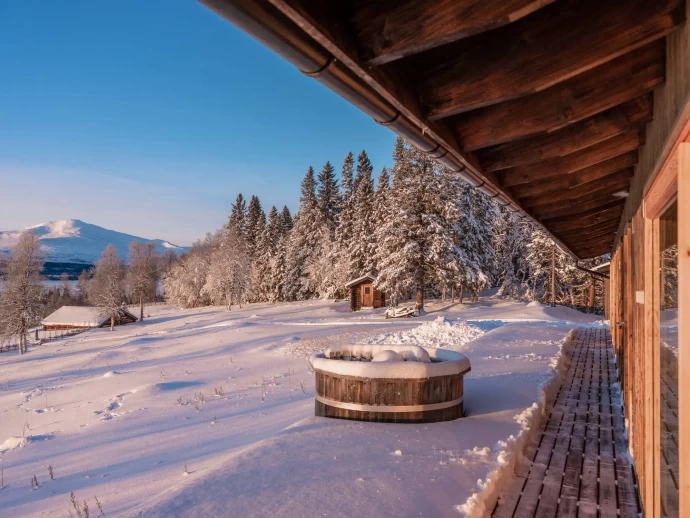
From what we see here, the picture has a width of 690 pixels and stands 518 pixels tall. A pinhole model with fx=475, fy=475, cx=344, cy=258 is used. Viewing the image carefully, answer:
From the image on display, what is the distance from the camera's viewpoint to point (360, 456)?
14.0 feet

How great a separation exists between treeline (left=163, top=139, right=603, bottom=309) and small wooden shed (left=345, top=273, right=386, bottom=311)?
1.31 m

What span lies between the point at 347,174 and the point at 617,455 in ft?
140

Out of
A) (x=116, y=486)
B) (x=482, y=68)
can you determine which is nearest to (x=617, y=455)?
(x=482, y=68)

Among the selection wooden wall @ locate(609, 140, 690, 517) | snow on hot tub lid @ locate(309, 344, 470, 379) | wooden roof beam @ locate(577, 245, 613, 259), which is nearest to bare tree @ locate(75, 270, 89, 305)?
wooden roof beam @ locate(577, 245, 613, 259)

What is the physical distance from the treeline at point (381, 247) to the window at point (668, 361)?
25.1 m

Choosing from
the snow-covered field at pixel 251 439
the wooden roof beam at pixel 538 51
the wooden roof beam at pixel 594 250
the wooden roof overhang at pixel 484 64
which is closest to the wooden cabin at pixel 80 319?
the snow-covered field at pixel 251 439

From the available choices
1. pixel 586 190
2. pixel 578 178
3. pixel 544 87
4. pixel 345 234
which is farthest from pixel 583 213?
pixel 345 234

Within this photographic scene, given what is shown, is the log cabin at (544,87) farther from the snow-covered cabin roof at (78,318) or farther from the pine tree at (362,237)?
the snow-covered cabin roof at (78,318)

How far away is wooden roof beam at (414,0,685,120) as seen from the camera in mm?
2184

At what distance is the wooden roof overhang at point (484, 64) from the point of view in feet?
5.89

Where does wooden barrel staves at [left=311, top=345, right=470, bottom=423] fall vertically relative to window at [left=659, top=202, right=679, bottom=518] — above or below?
below

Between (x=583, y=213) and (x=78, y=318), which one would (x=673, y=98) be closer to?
(x=583, y=213)

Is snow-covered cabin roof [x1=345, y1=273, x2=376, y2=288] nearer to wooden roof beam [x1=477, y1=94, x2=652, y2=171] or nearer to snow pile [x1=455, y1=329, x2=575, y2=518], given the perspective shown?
snow pile [x1=455, y1=329, x2=575, y2=518]

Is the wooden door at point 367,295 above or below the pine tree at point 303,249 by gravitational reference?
below
